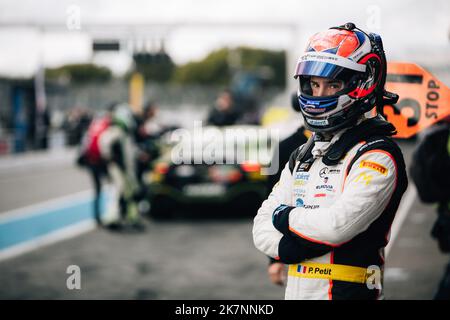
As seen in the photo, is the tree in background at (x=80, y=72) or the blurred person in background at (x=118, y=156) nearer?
the blurred person in background at (x=118, y=156)

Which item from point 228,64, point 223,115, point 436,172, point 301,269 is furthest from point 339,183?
point 228,64

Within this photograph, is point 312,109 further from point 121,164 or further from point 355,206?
point 121,164

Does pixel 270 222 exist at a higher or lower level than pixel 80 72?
higher

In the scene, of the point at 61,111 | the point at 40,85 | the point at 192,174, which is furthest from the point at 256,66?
the point at 192,174

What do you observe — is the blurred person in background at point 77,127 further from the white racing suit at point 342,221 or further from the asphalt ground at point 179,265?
the white racing suit at point 342,221

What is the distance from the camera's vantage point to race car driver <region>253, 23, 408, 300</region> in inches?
90.1

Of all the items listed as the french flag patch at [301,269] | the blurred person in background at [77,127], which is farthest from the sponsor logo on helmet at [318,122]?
the blurred person in background at [77,127]

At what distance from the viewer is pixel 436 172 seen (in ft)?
12.7

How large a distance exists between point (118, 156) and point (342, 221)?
6.87 m

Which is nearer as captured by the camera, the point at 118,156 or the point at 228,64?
the point at 118,156

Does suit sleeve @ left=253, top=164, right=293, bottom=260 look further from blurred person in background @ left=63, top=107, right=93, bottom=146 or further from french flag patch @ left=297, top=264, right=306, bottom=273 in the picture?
blurred person in background @ left=63, top=107, right=93, bottom=146

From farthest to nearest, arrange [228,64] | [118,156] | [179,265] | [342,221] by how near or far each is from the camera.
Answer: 1. [228,64]
2. [118,156]
3. [179,265]
4. [342,221]

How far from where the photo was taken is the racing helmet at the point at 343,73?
2.42 meters

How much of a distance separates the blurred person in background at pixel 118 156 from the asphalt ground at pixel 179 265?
417 millimetres
